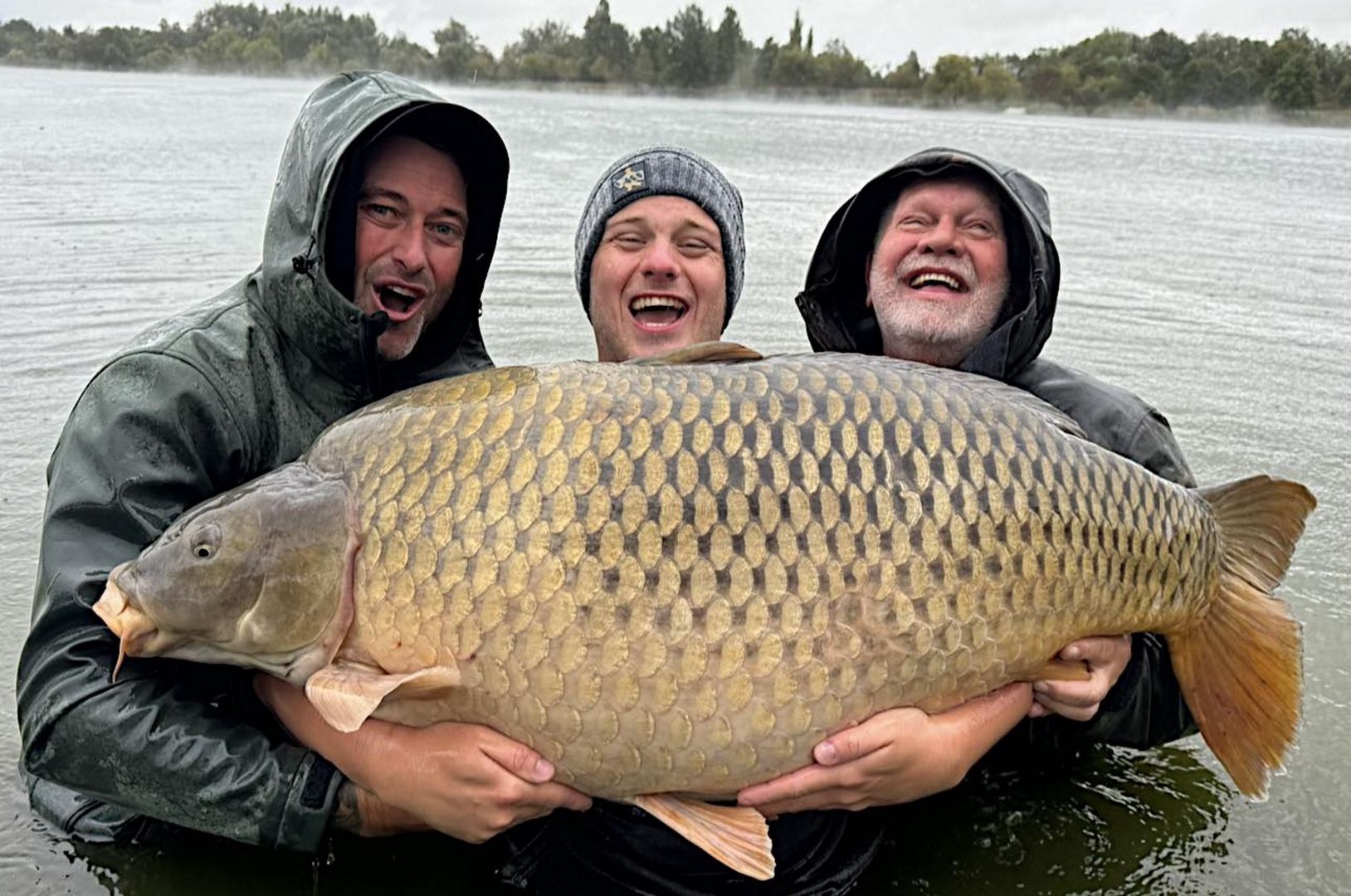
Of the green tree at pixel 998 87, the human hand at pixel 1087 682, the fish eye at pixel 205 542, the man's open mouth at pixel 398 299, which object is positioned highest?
the green tree at pixel 998 87

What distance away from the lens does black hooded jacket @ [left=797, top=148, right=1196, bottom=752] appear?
7.19 feet

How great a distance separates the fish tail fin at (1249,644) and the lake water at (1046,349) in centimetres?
40

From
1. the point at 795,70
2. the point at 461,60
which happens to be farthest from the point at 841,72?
the point at 461,60

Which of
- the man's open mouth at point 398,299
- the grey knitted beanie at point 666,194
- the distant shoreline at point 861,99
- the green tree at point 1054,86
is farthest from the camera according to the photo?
the green tree at point 1054,86

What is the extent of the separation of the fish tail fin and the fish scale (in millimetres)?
321

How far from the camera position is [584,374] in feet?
5.71

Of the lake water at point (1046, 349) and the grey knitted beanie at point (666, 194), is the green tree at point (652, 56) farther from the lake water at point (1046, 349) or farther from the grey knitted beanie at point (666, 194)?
the grey knitted beanie at point (666, 194)

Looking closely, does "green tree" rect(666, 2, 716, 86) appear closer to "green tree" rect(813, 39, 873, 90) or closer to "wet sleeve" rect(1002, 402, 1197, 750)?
"green tree" rect(813, 39, 873, 90)

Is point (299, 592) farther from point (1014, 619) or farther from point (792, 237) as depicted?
point (792, 237)

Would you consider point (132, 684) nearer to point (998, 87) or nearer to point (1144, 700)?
point (1144, 700)

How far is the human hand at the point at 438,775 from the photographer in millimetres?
1642

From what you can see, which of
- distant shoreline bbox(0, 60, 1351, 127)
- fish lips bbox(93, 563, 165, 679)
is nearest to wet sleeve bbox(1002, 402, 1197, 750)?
fish lips bbox(93, 563, 165, 679)

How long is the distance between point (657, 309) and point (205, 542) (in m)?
1.32

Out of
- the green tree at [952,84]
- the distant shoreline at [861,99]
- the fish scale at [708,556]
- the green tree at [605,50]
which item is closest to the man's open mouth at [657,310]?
the fish scale at [708,556]
